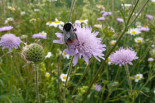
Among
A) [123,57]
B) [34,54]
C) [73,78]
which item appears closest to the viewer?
[34,54]

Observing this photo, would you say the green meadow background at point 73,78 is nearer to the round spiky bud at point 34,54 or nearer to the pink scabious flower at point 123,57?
the round spiky bud at point 34,54

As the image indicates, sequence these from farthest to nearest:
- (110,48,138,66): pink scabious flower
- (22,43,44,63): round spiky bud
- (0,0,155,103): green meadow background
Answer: (0,0,155,103): green meadow background, (110,48,138,66): pink scabious flower, (22,43,44,63): round spiky bud

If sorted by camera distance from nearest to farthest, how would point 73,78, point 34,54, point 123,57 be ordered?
point 34,54, point 123,57, point 73,78

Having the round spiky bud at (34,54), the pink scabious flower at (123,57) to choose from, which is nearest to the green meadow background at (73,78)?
the round spiky bud at (34,54)

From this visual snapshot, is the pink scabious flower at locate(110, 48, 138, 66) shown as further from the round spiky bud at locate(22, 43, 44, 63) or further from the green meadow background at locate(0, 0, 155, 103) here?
the round spiky bud at locate(22, 43, 44, 63)

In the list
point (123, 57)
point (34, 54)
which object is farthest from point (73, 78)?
point (34, 54)

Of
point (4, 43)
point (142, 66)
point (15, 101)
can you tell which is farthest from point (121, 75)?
point (4, 43)

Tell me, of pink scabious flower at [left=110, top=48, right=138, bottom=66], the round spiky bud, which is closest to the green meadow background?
the round spiky bud

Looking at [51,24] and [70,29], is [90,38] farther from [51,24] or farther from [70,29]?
[51,24]

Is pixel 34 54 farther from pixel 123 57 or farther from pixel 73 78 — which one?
pixel 73 78

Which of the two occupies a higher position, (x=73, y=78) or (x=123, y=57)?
(x=123, y=57)

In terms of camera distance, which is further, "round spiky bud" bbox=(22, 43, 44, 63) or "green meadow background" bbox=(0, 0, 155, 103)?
"green meadow background" bbox=(0, 0, 155, 103)

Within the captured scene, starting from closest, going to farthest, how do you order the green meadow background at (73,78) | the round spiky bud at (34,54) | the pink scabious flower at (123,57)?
1. the round spiky bud at (34,54)
2. the pink scabious flower at (123,57)
3. the green meadow background at (73,78)
